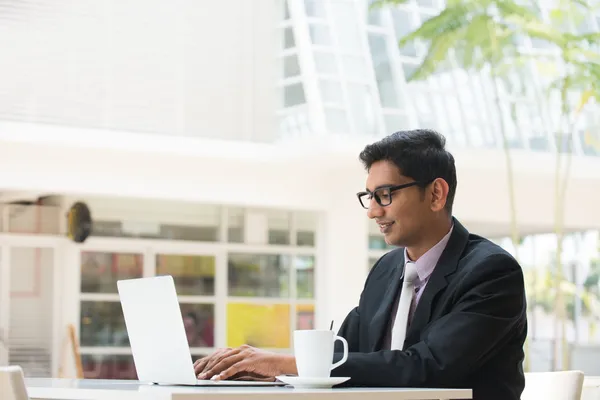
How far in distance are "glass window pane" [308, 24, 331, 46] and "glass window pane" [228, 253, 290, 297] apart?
8.99 ft

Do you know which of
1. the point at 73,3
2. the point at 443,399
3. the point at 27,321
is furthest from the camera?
the point at 27,321

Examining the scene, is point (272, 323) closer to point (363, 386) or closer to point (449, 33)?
point (449, 33)

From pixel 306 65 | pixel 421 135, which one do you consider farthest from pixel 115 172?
pixel 421 135

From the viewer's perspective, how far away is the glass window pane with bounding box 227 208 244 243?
14.0 m

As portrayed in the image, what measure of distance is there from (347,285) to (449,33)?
3.75 meters

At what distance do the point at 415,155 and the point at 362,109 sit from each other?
1009 centimetres

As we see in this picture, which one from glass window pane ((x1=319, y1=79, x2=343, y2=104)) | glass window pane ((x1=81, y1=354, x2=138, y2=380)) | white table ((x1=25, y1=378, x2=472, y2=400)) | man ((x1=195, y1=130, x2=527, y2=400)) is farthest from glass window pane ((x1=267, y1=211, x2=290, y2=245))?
white table ((x1=25, y1=378, x2=472, y2=400))

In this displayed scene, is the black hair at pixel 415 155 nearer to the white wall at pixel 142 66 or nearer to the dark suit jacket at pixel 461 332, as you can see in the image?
the dark suit jacket at pixel 461 332

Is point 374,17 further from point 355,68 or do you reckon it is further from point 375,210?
point 375,210

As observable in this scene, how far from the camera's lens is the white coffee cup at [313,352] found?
2621 mm

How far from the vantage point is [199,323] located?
1363 centimetres

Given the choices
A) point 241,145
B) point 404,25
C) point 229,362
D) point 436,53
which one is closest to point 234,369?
point 229,362

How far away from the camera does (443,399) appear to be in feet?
8.35

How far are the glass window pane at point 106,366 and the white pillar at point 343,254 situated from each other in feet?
7.89
